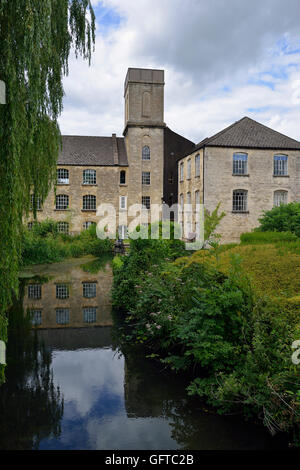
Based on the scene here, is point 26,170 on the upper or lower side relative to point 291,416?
upper

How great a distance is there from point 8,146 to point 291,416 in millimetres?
4361

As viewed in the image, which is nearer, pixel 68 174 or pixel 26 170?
pixel 26 170

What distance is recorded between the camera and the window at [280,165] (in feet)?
85.0

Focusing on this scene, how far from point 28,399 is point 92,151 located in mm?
31020

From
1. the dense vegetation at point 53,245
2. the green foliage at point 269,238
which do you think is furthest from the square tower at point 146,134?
the green foliage at point 269,238

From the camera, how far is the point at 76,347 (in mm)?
7102

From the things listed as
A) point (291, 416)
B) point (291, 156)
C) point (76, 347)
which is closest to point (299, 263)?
point (291, 416)

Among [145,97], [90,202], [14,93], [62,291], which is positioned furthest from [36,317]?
[145,97]

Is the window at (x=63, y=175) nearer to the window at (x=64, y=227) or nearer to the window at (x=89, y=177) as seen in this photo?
the window at (x=89, y=177)

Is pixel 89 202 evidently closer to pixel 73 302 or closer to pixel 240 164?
pixel 240 164

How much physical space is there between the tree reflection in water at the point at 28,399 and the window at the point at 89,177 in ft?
86.7

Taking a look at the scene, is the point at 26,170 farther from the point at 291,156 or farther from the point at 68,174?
the point at 68,174

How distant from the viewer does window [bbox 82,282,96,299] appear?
11633mm

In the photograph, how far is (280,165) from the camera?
26.0 meters
